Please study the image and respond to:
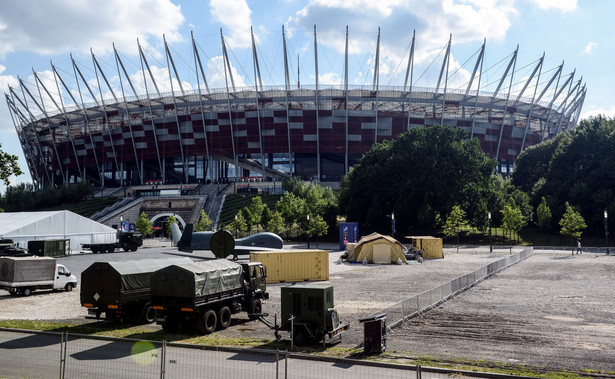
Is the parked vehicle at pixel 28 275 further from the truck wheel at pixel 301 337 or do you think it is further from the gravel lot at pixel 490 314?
the truck wheel at pixel 301 337

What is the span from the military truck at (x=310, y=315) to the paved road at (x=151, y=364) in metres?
1.45

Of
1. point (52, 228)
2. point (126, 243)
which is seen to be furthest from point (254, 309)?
point (126, 243)

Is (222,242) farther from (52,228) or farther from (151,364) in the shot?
(52,228)

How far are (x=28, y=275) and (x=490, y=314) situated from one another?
2567 centimetres

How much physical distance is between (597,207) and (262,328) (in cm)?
6881

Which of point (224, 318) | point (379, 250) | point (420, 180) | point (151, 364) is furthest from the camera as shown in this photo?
point (420, 180)

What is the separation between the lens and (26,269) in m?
28.6

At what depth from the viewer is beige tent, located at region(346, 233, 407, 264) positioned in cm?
4772

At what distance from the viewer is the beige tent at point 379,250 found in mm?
47719

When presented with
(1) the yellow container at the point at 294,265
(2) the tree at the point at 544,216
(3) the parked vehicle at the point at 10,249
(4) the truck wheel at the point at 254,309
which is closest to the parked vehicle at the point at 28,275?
(1) the yellow container at the point at 294,265

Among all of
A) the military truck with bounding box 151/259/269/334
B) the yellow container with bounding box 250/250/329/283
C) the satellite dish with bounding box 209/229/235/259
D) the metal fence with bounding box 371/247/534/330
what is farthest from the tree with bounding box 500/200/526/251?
the military truck with bounding box 151/259/269/334

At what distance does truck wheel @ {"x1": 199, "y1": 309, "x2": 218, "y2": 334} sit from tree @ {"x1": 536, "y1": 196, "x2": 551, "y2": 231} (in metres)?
68.0

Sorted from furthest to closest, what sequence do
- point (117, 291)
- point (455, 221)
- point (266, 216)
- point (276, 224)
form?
point (266, 216)
point (276, 224)
point (455, 221)
point (117, 291)

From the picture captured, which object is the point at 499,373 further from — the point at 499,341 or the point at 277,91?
the point at 277,91
